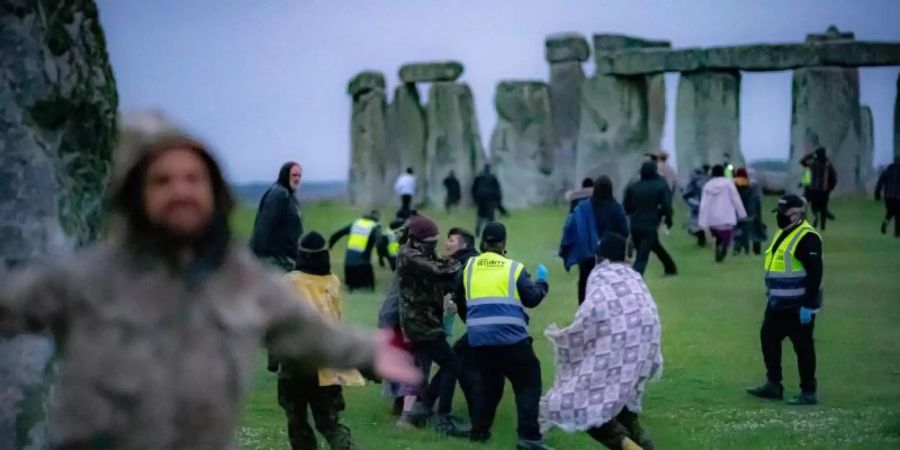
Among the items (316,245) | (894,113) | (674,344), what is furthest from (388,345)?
(894,113)

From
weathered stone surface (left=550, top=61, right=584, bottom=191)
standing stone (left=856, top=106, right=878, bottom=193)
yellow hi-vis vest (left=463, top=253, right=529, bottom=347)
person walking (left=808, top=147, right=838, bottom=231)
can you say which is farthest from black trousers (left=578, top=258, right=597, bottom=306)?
weathered stone surface (left=550, top=61, right=584, bottom=191)

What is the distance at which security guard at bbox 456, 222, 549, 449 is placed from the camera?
11078 millimetres

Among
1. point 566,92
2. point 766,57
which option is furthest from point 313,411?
point 566,92

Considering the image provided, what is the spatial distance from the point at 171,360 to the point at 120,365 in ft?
0.43

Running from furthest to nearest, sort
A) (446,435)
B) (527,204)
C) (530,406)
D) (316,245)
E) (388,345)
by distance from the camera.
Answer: (527,204) < (446,435) < (530,406) < (316,245) < (388,345)

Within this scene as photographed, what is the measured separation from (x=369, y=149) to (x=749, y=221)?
961 inches

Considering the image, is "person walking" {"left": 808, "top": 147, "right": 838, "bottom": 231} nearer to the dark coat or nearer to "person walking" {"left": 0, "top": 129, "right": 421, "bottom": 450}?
the dark coat

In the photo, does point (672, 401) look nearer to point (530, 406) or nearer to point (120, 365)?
point (530, 406)

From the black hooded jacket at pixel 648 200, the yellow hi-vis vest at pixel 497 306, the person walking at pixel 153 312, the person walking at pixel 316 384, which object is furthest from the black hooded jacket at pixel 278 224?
the person walking at pixel 153 312

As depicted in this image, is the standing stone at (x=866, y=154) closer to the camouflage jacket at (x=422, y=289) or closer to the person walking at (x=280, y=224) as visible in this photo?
the person walking at (x=280, y=224)

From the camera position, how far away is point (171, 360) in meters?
4.48

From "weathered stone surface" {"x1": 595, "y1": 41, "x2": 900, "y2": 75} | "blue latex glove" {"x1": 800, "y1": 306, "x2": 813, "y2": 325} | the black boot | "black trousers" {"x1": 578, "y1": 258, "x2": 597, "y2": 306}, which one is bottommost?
the black boot

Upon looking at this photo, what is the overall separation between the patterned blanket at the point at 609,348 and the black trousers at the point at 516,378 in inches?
27.4

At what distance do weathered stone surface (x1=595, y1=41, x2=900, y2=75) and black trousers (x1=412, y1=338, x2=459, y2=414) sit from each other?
30.3 m
